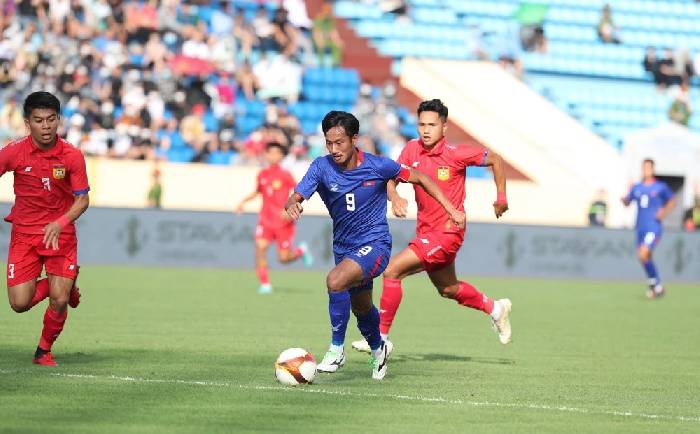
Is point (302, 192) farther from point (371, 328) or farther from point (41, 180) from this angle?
point (41, 180)

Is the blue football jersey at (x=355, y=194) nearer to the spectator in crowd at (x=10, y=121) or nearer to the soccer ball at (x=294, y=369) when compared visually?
the soccer ball at (x=294, y=369)

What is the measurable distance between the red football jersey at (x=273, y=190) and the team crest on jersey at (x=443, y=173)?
9349 millimetres

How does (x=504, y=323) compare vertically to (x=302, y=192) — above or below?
below

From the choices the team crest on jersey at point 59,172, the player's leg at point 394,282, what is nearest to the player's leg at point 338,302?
the player's leg at point 394,282

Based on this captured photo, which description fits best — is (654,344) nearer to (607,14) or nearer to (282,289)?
(282,289)

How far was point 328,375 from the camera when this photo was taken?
10.2 metres

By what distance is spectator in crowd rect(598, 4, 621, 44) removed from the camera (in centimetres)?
3766

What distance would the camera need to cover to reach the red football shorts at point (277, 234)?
21062 mm

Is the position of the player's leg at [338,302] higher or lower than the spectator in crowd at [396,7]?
A: lower

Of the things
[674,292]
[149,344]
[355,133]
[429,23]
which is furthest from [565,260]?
[355,133]

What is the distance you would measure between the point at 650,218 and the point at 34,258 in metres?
15.7

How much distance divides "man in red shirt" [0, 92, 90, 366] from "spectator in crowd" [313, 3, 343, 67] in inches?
881

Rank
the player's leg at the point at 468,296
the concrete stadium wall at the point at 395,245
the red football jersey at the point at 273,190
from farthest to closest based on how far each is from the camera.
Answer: the concrete stadium wall at the point at 395,245 → the red football jersey at the point at 273,190 → the player's leg at the point at 468,296

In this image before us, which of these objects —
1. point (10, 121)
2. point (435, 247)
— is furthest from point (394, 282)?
point (10, 121)
